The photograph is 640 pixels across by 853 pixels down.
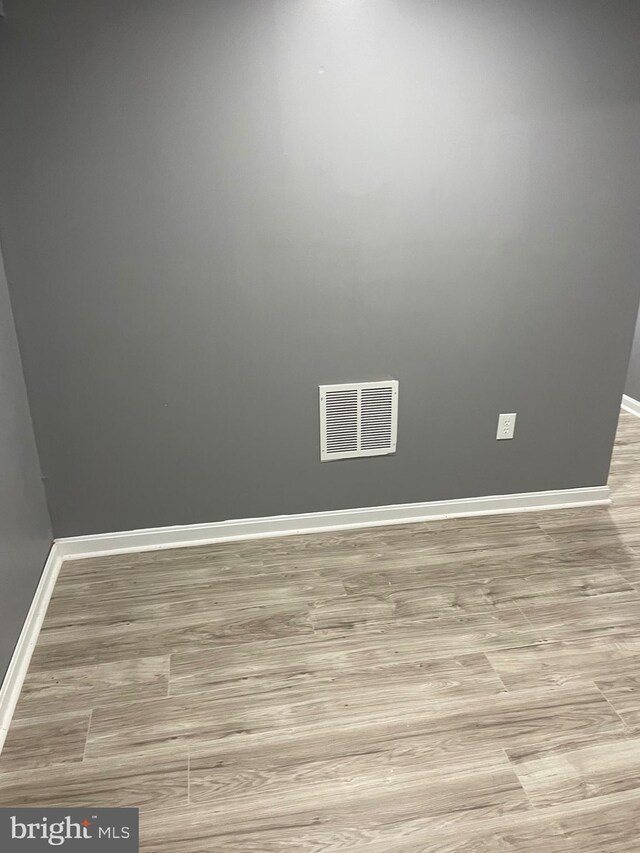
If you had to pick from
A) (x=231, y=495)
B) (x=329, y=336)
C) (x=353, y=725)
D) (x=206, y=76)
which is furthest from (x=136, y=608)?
(x=206, y=76)

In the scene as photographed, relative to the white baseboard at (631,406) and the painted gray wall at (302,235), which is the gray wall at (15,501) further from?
the white baseboard at (631,406)

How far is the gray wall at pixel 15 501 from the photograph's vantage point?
1973 millimetres

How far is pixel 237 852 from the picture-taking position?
1489mm

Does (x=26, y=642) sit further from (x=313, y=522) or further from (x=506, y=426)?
(x=506, y=426)

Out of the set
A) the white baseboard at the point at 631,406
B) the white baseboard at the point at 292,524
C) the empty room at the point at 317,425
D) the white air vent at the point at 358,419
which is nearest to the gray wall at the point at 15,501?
the empty room at the point at 317,425

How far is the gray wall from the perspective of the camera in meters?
1.97

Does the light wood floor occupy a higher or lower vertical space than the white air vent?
lower

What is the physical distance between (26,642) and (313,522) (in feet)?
3.88

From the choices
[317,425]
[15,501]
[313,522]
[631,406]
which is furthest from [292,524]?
[631,406]

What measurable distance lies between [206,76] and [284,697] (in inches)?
78.4

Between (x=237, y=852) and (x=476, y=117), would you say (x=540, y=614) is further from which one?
(x=476, y=117)

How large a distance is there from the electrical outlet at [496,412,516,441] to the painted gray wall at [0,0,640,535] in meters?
0.03

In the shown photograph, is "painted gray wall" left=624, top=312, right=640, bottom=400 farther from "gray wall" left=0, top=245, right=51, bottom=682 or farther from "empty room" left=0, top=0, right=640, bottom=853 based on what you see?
"gray wall" left=0, top=245, right=51, bottom=682

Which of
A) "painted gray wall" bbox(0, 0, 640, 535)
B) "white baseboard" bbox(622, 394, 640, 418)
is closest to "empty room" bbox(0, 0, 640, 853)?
"painted gray wall" bbox(0, 0, 640, 535)
